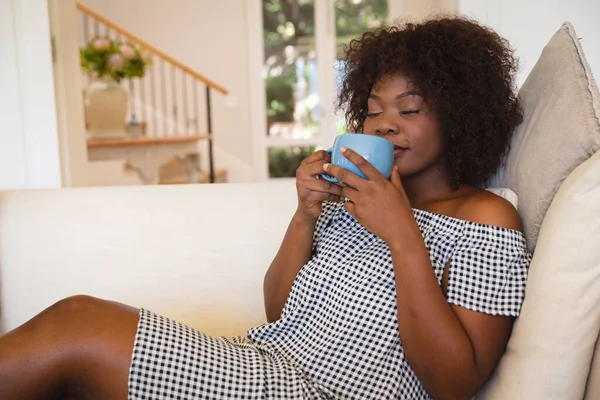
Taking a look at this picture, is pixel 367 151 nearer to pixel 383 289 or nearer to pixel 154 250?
pixel 383 289

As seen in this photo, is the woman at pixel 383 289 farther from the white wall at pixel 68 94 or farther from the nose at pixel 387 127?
the white wall at pixel 68 94

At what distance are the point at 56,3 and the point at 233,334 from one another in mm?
1402

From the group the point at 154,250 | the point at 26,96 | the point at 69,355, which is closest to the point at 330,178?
the point at 69,355

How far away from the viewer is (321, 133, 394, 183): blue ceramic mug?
41.6 inches

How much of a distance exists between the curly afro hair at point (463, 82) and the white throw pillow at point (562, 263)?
0.36 feet

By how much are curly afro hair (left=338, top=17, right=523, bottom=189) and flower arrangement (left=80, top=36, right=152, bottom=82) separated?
327 cm

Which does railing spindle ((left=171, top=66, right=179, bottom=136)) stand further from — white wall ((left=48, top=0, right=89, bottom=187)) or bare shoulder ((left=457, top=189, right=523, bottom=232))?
bare shoulder ((left=457, top=189, right=523, bottom=232))

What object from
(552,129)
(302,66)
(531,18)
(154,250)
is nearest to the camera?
(552,129)

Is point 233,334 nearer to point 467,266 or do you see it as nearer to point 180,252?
point 180,252

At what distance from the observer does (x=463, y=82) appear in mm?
1192

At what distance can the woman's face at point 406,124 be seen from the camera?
1165 mm

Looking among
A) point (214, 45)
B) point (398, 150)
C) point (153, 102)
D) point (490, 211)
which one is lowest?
point (490, 211)

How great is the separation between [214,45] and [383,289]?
5.98 m

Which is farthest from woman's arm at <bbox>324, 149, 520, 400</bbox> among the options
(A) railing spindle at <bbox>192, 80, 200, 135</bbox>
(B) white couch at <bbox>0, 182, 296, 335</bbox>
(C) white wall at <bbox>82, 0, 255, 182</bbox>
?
(A) railing spindle at <bbox>192, 80, 200, 135</bbox>
